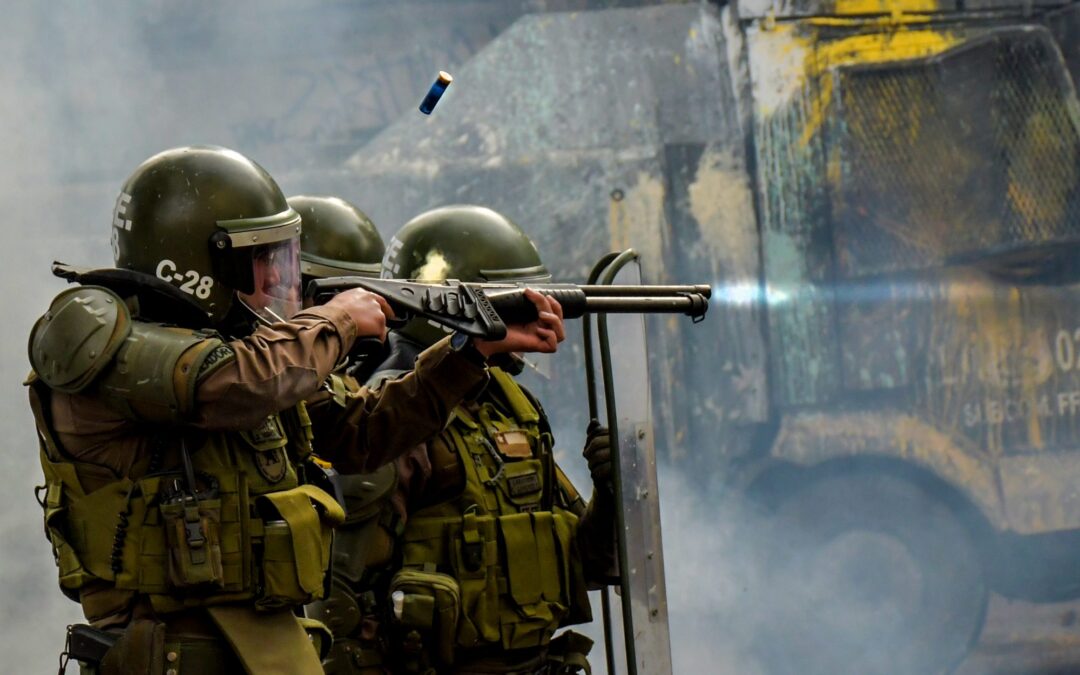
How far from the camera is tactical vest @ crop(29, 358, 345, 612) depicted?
8.89 ft

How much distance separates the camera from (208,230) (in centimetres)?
288

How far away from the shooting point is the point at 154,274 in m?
2.84

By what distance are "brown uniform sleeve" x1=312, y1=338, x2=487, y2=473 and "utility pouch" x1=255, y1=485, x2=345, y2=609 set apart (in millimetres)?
408

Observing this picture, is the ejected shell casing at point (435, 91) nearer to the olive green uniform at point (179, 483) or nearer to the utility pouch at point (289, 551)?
the olive green uniform at point (179, 483)

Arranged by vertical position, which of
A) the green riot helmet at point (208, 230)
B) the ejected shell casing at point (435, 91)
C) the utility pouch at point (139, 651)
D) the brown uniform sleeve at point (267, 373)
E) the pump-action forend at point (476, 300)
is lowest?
the utility pouch at point (139, 651)

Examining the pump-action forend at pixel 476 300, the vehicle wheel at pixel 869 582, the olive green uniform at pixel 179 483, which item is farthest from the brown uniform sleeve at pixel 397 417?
the vehicle wheel at pixel 869 582

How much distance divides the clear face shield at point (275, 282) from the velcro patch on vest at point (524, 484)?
103 cm

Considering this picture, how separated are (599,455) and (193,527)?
1.46m

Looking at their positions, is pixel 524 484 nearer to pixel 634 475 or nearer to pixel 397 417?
pixel 634 475

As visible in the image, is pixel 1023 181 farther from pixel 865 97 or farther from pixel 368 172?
pixel 368 172

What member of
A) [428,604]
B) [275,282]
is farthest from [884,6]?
[275,282]

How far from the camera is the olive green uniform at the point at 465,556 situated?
371cm

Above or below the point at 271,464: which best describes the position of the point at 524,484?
below

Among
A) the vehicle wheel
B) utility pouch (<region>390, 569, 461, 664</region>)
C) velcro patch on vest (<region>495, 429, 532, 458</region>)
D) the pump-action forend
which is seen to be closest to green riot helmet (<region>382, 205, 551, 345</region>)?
velcro patch on vest (<region>495, 429, 532, 458</region>)
